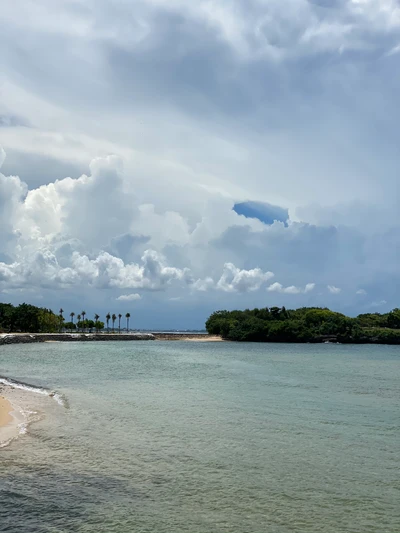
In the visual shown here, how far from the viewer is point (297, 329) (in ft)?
482

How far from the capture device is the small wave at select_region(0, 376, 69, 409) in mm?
26050

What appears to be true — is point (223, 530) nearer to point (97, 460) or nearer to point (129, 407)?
point (97, 460)

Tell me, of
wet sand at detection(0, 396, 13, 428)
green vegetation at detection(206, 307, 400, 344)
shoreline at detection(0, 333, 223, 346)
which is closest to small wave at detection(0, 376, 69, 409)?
wet sand at detection(0, 396, 13, 428)

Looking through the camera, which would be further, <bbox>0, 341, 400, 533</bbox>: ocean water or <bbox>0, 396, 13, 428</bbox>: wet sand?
<bbox>0, 396, 13, 428</bbox>: wet sand

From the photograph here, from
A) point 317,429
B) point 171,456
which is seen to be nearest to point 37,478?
point 171,456

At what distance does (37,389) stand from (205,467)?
68.5 feet

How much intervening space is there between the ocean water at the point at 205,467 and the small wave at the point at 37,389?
50 centimetres

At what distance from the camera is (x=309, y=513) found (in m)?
10.7

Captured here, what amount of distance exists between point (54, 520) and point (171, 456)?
5.56 metres

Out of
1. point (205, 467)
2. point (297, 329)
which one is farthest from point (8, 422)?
point (297, 329)

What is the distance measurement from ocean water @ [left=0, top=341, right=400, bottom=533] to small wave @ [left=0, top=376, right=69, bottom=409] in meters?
0.50

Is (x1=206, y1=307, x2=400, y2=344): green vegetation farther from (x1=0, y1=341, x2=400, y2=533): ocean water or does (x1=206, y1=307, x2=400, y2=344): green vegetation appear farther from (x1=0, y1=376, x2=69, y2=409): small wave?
(x1=0, y1=341, x2=400, y2=533): ocean water

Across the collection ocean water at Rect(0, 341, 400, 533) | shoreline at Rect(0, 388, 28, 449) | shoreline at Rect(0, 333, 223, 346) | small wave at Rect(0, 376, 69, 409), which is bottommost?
shoreline at Rect(0, 333, 223, 346)

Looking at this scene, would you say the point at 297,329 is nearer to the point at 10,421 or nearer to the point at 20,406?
the point at 20,406
